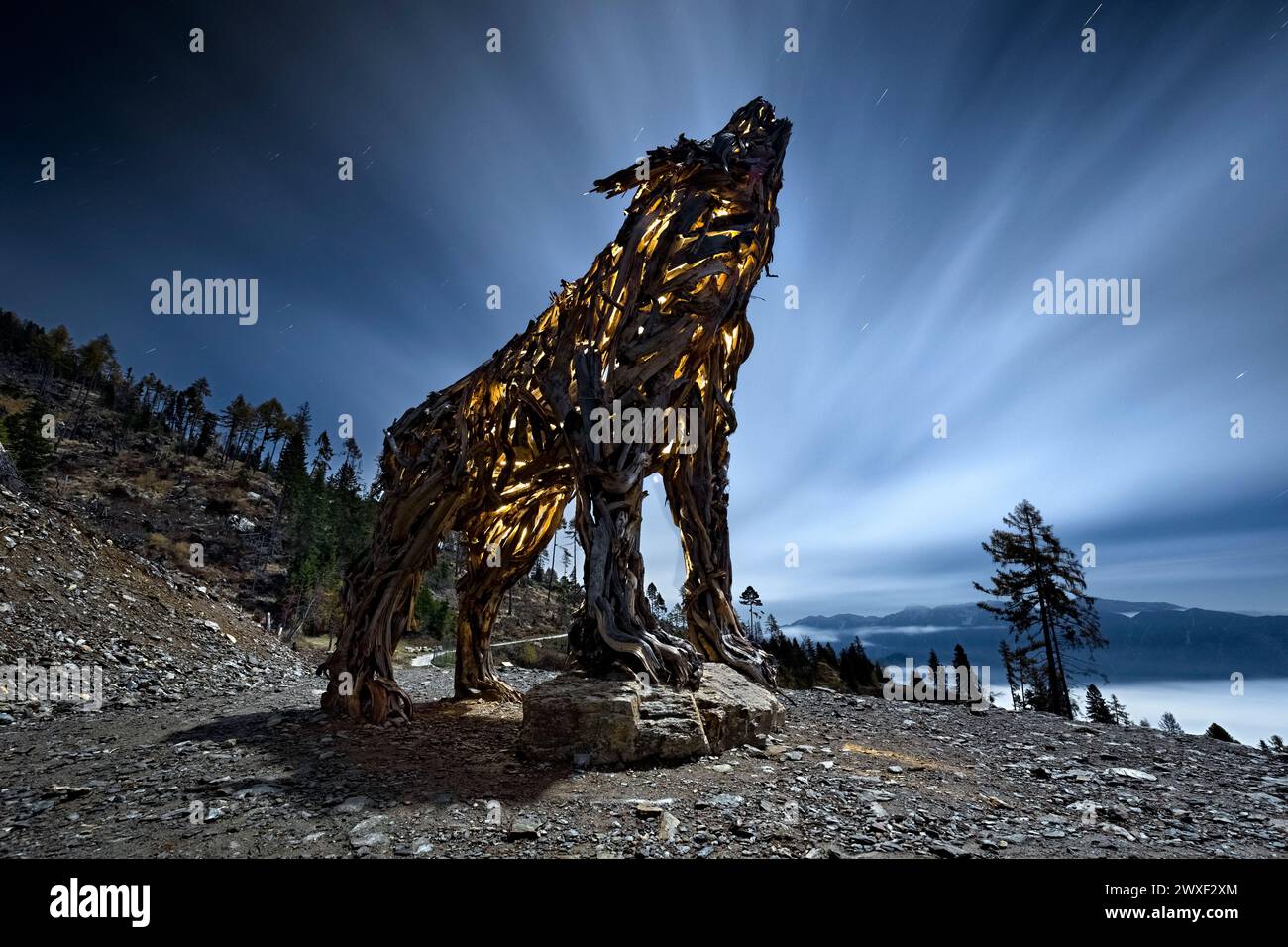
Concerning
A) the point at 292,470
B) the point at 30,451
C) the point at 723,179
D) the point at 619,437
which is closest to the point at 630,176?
the point at 723,179

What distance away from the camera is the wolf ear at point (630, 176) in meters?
8.09

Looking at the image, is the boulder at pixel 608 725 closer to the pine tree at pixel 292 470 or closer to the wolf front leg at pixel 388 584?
the wolf front leg at pixel 388 584

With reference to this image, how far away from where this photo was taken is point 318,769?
5191 millimetres

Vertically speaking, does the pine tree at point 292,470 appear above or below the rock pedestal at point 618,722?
above

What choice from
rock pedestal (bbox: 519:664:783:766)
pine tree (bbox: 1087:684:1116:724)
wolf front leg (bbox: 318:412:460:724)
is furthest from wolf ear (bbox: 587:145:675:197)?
pine tree (bbox: 1087:684:1116:724)

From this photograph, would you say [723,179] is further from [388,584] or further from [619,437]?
[388,584]

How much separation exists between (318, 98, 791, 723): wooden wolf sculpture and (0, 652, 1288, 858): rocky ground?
150 centimetres

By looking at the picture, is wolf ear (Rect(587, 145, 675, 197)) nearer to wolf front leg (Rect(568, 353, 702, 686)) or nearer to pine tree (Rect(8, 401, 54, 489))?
wolf front leg (Rect(568, 353, 702, 686))

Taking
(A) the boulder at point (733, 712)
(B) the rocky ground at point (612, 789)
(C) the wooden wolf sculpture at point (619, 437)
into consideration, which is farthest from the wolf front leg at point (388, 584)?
(A) the boulder at point (733, 712)

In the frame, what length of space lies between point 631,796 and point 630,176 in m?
8.69

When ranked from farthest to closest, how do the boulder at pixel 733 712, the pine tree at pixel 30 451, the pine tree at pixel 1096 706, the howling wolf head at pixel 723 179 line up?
the pine tree at pixel 30 451 → the pine tree at pixel 1096 706 → the howling wolf head at pixel 723 179 → the boulder at pixel 733 712

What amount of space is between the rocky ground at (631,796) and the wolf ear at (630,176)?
849 centimetres
